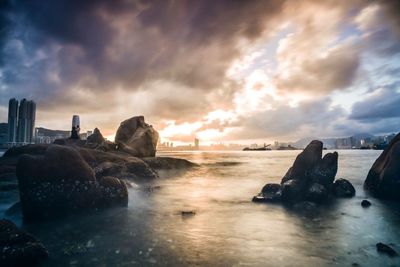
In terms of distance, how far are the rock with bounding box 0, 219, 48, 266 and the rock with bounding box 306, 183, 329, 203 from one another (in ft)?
53.8

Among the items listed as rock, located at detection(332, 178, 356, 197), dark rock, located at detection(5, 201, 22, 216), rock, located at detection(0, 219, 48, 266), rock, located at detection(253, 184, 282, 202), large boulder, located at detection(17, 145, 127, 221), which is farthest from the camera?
rock, located at detection(332, 178, 356, 197)

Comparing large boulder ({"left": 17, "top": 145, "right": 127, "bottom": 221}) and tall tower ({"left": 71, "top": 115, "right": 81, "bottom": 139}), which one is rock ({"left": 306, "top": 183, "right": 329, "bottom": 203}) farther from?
tall tower ({"left": 71, "top": 115, "right": 81, "bottom": 139})

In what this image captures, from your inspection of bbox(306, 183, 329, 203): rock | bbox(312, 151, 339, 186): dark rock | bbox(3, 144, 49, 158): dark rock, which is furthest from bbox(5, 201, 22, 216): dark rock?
bbox(312, 151, 339, 186): dark rock

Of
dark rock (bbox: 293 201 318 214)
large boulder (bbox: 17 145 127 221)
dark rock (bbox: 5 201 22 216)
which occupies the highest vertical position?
large boulder (bbox: 17 145 127 221)

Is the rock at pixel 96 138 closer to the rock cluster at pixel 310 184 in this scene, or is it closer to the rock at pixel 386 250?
the rock cluster at pixel 310 184

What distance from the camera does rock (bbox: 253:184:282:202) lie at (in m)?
17.8

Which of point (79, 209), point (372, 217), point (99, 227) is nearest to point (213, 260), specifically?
point (99, 227)

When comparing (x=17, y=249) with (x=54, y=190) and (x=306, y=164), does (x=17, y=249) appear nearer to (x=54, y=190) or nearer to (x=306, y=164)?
(x=54, y=190)

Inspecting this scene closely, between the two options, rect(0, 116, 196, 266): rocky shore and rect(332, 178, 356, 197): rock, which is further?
rect(332, 178, 356, 197): rock

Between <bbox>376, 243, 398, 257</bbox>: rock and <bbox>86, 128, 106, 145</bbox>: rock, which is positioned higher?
<bbox>86, 128, 106, 145</bbox>: rock

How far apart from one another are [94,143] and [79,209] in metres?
30.8

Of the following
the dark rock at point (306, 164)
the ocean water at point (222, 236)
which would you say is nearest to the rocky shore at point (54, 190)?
the ocean water at point (222, 236)

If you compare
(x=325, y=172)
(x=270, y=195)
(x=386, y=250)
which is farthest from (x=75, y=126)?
(x=386, y=250)

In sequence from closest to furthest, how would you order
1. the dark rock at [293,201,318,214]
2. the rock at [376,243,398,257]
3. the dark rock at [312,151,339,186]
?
the rock at [376,243,398,257] → the dark rock at [293,201,318,214] → the dark rock at [312,151,339,186]
